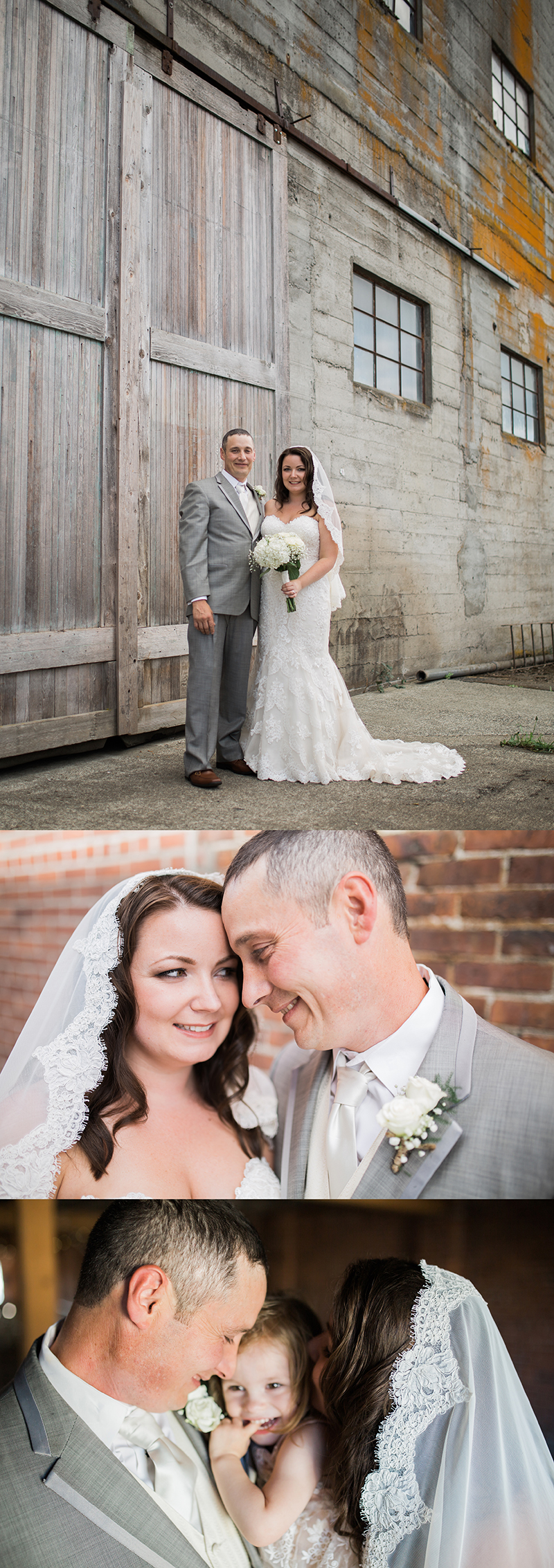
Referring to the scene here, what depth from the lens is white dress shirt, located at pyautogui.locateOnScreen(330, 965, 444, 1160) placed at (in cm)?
152

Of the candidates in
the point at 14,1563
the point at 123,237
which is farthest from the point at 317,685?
the point at 14,1563

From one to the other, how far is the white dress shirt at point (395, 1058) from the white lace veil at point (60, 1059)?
0.37 metres

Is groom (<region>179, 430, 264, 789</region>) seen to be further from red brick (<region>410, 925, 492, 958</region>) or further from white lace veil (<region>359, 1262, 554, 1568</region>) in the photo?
white lace veil (<region>359, 1262, 554, 1568</region>)

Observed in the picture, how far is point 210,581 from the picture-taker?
416cm

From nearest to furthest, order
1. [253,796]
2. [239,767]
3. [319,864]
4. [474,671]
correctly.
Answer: [319,864], [253,796], [239,767], [474,671]

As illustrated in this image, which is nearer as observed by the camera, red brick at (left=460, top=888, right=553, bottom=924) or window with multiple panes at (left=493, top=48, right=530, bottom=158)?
red brick at (left=460, top=888, right=553, bottom=924)

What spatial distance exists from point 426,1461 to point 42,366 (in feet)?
13.3

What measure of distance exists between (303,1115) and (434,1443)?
1.81ft

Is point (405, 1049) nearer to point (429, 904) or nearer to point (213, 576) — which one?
point (429, 904)

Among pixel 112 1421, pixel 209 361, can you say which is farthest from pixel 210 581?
pixel 112 1421

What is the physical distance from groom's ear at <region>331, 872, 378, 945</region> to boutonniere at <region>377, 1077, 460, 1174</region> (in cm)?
25

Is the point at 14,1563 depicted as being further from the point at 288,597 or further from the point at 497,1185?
the point at 288,597

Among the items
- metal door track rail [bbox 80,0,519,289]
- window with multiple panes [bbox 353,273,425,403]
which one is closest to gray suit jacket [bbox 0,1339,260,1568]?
metal door track rail [bbox 80,0,519,289]

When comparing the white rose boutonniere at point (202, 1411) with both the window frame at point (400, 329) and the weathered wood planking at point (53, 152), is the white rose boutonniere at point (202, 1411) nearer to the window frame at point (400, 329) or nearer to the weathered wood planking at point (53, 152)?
the weathered wood planking at point (53, 152)
